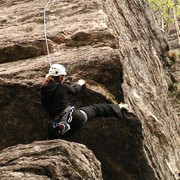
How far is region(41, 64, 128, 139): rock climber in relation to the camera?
341 inches

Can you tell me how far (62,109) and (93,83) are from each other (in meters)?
1.36

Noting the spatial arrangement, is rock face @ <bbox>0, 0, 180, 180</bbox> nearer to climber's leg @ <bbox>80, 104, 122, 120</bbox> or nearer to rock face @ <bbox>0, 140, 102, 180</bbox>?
climber's leg @ <bbox>80, 104, 122, 120</bbox>

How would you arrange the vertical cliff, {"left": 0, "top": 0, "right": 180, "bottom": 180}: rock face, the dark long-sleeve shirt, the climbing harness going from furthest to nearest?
the vertical cliff, {"left": 0, "top": 0, "right": 180, "bottom": 180}: rock face, the dark long-sleeve shirt, the climbing harness

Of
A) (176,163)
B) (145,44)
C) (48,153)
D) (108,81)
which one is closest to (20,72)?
(108,81)

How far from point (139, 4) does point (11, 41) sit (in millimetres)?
9006

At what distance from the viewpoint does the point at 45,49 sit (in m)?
10.8

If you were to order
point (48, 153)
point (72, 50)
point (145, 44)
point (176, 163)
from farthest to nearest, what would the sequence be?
point (145, 44), point (176, 163), point (72, 50), point (48, 153)

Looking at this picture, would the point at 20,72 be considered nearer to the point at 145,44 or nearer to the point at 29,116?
the point at 29,116

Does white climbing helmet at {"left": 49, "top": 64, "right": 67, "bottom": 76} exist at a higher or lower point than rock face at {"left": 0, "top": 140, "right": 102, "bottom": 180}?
higher

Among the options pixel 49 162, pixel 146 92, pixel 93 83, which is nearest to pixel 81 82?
pixel 93 83

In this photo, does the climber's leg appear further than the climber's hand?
No

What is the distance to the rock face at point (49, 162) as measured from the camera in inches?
254

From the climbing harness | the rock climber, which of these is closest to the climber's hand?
the rock climber

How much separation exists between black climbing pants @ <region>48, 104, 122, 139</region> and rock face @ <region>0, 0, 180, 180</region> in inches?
18.7
